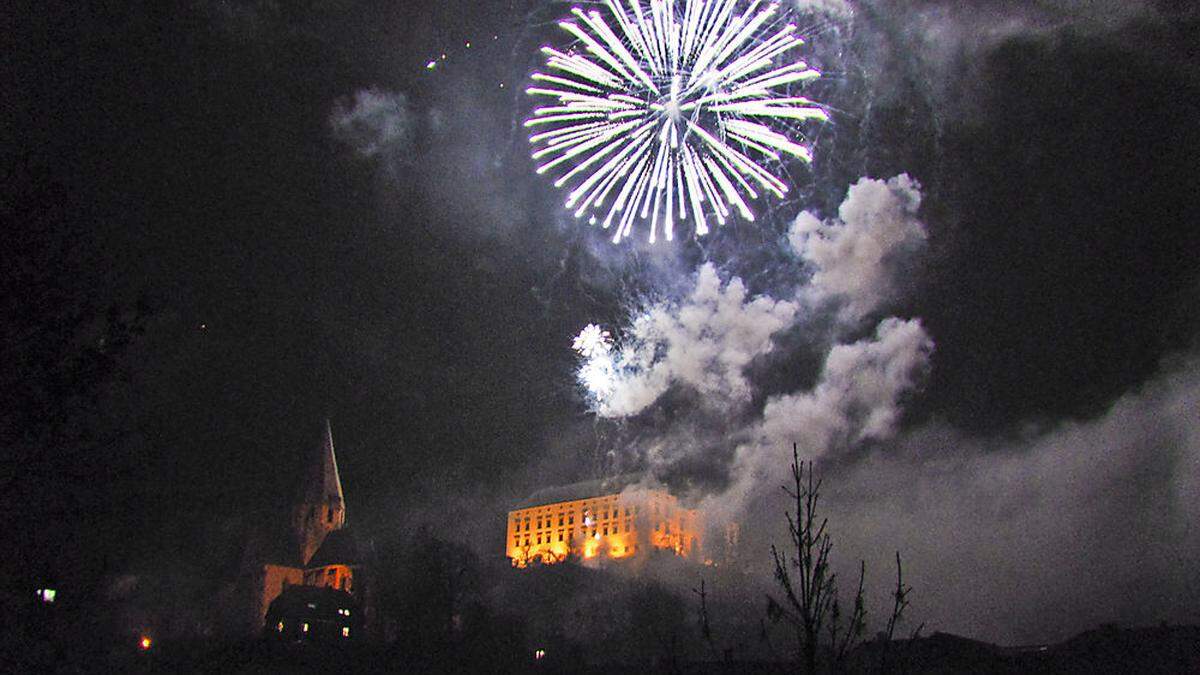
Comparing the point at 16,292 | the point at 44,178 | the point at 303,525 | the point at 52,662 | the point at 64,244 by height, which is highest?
the point at 303,525

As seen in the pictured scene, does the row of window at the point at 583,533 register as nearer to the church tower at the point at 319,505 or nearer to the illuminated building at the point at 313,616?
the church tower at the point at 319,505

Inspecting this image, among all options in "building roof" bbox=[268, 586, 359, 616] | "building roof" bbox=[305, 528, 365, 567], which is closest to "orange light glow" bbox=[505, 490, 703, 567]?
"building roof" bbox=[305, 528, 365, 567]

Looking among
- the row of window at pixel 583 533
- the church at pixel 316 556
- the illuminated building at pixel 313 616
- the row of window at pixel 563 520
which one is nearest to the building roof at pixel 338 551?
the church at pixel 316 556

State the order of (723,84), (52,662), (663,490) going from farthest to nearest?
(663,490), (723,84), (52,662)

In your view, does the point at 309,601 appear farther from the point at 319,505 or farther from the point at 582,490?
the point at 582,490

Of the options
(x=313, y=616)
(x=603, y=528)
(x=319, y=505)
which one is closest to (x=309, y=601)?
(x=313, y=616)

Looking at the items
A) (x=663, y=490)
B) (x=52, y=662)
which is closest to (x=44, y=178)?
(x=52, y=662)

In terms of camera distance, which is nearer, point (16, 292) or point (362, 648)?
point (16, 292)

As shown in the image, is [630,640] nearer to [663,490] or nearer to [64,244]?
[663,490]
